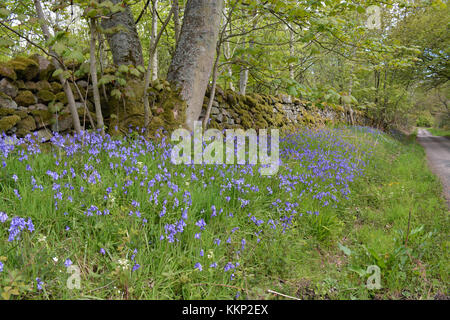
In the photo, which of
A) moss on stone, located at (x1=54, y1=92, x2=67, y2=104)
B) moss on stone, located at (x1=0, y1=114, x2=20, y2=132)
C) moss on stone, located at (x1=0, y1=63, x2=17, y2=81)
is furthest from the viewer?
moss on stone, located at (x1=54, y1=92, x2=67, y2=104)

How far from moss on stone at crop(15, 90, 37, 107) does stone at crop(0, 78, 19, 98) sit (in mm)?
58

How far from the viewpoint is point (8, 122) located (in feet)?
10.8

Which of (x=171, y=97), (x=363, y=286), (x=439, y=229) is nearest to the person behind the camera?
(x=363, y=286)

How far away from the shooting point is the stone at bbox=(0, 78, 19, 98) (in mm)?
3355

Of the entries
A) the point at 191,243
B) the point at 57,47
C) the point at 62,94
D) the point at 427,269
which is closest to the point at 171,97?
the point at 62,94

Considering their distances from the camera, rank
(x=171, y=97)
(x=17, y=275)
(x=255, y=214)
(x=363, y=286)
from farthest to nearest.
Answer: (x=171, y=97), (x=255, y=214), (x=363, y=286), (x=17, y=275)

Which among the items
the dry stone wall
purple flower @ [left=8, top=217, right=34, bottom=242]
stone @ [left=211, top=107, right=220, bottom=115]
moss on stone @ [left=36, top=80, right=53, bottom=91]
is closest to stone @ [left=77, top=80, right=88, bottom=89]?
the dry stone wall

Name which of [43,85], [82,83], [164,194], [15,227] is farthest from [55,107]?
[15,227]

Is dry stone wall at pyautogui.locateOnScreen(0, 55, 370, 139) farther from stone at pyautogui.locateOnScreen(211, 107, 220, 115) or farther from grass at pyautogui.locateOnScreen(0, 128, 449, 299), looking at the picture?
grass at pyautogui.locateOnScreen(0, 128, 449, 299)

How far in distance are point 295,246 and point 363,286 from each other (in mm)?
675
